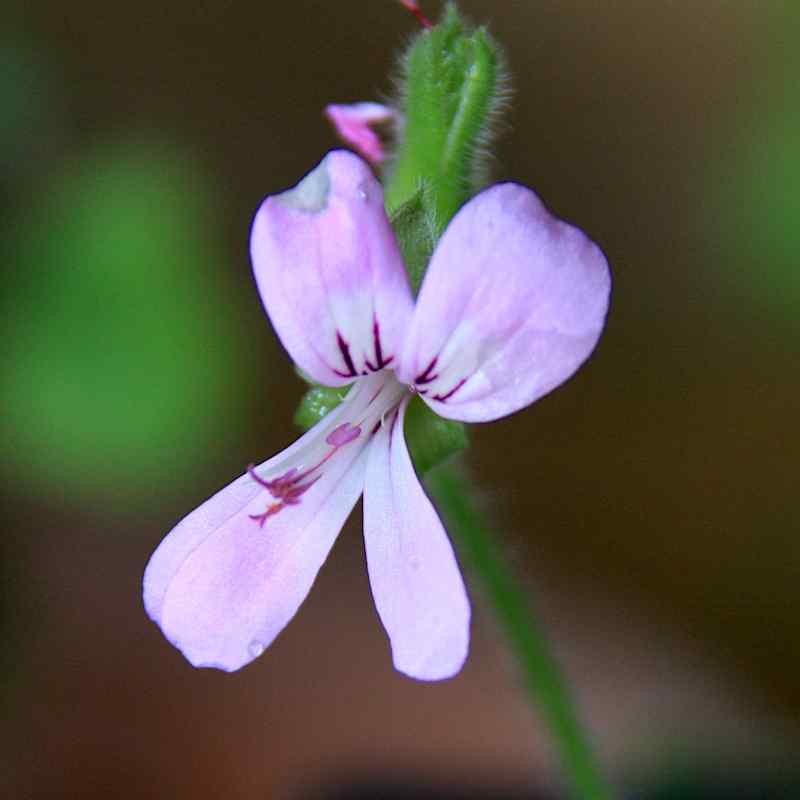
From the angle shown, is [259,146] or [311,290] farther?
[259,146]

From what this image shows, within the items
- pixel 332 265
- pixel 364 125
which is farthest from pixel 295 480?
pixel 364 125

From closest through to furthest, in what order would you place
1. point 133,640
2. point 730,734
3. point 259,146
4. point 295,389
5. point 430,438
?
point 430,438, point 730,734, point 133,640, point 295,389, point 259,146

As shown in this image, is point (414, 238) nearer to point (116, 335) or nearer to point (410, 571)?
point (410, 571)

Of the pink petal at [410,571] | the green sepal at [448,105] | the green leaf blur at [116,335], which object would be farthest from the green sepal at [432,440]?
the green leaf blur at [116,335]

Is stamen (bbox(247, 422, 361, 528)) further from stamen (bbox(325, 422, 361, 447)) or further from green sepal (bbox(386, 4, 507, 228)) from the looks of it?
green sepal (bbox(386, 4, 507, 228))

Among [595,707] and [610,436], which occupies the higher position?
[610,436]

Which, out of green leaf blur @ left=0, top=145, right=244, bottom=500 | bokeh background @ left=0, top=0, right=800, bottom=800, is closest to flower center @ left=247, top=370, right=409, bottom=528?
bokeh background @ left=0, top=0, right=800, bottom=800

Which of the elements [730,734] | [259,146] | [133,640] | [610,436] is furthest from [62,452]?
[730,734]

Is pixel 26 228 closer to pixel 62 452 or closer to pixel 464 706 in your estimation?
pixel 62 452
